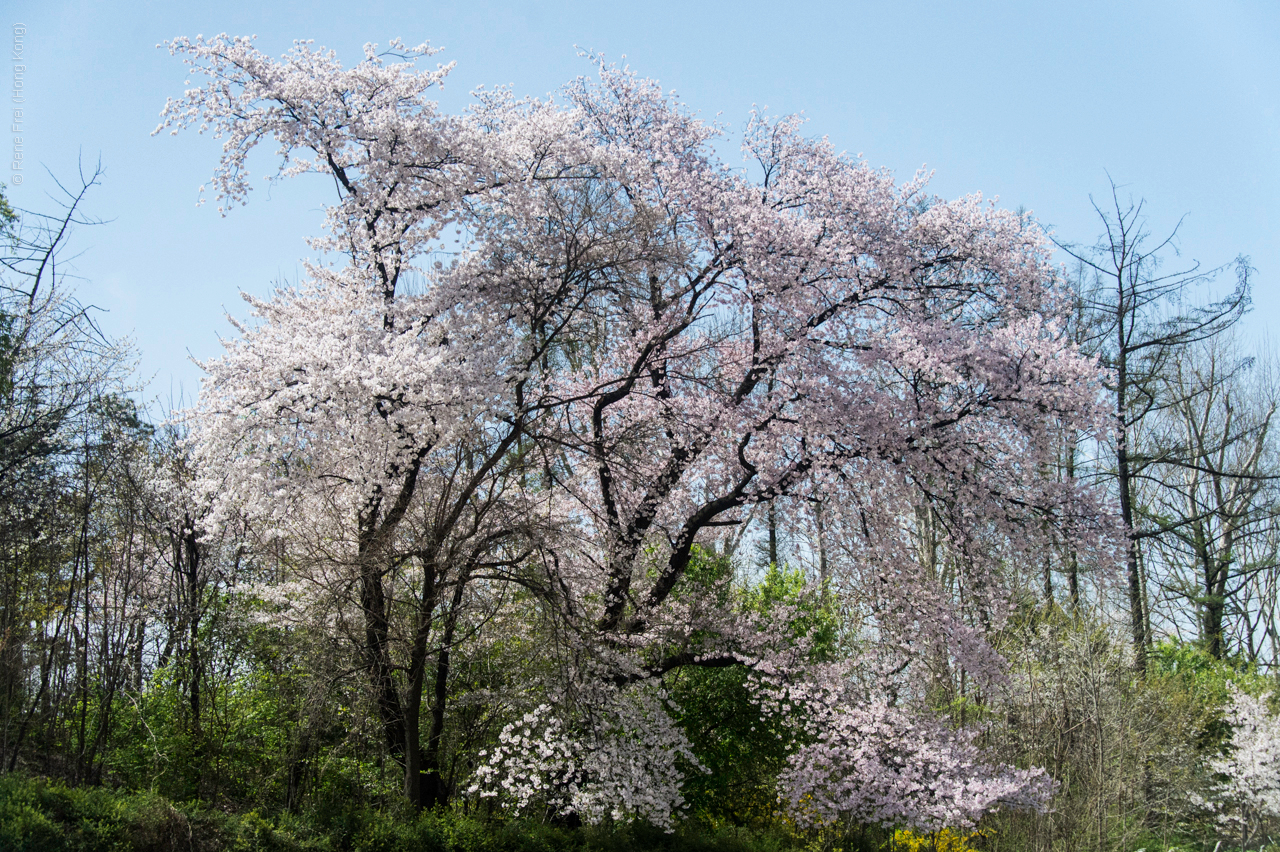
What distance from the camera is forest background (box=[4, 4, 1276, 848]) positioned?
7875 millimetres

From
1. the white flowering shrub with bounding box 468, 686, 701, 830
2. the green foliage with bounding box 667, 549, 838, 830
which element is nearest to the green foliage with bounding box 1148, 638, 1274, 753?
the green foliage with bounding box 667, 549, 838, 830

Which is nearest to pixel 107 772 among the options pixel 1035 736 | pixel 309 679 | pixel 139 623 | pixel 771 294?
pixel 139 623

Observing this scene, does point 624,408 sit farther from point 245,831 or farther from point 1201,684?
point 1201,684

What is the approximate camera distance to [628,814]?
9.15 metres

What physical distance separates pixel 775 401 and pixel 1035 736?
4985 millimetres

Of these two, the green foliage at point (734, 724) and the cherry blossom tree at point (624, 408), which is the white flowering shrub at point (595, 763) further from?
the green foliage at point (734, 724)

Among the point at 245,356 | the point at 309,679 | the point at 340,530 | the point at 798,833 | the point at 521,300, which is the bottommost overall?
the point at 798,833

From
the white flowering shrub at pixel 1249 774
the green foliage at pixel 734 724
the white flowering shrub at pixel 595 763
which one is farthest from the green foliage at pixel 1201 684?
the white flowering shrub at pixel 595 763

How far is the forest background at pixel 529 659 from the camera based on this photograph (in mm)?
7875

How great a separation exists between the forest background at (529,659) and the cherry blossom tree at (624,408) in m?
0.08

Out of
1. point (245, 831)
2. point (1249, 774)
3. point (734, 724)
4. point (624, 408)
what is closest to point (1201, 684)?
point (1249, 774)

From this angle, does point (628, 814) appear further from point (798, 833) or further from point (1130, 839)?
point (1130, 839)

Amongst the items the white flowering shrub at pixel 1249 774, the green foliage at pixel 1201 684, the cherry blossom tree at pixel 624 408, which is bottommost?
the white flowering shrub at pixel 1249 774

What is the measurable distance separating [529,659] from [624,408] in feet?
10.8
